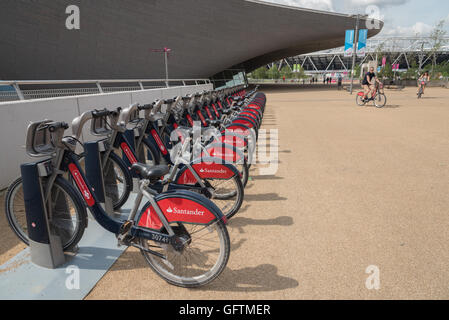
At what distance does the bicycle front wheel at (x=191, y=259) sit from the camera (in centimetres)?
209

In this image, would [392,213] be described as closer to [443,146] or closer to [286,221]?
[286,221]

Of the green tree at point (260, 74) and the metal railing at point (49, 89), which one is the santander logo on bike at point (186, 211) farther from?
the green tree at point (260, 74)

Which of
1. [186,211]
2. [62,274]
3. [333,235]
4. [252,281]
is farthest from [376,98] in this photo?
[62,274]

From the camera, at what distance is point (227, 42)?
27.8m

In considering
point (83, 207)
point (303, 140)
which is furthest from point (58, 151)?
point (303, 140)

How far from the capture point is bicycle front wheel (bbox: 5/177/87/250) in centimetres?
235

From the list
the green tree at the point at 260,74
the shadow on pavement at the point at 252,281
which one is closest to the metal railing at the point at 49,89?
the shadow on pavement at the point at 252,281

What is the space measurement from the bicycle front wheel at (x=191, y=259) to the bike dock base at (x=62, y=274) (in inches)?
Answer: 18.8

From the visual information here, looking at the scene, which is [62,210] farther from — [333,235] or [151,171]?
[333,235]

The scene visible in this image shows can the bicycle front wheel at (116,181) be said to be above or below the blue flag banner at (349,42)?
below

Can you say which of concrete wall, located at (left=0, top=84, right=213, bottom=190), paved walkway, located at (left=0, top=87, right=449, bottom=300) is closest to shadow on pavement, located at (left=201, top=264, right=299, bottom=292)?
paved walkway, located at (left=0, top=87, right=449, bottom=300)

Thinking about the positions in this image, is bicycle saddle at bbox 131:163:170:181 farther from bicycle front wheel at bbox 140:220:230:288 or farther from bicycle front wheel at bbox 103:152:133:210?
bicycle front wheel at bbox 103:152:133:210

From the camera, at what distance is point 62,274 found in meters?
2.32

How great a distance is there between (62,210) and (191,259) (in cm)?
113
